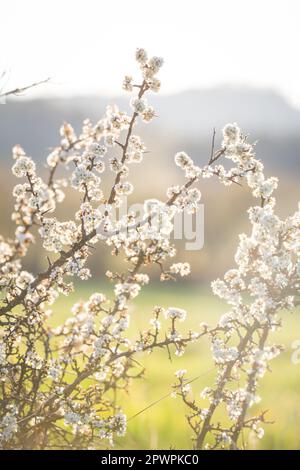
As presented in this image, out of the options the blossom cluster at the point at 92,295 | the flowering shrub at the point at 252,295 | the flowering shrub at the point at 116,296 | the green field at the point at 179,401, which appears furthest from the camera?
the green field at the point at 179,401

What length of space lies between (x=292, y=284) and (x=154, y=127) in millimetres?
39511

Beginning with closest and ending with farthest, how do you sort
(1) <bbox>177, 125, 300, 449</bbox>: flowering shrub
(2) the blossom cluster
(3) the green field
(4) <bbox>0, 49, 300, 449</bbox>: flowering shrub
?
(2) the blossom cluster < (4) <bbox>0, 49, 300, 449</bbox>: flowering shrub < (1) <bbox>177, 125, 300, 449</bbox>: flowering shrub < (3) the green field

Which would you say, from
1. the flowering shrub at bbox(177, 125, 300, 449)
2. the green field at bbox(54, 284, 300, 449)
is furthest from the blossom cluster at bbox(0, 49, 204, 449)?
the flowering shrub at bbox(177, 125, 300, 449)

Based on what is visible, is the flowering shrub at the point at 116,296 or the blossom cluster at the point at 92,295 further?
the flowering shrub at the point at 116,296

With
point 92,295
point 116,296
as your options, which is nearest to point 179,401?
point 92,295

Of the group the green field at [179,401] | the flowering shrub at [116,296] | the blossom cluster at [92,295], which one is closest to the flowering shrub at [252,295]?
the flowering shrub at [116,296]

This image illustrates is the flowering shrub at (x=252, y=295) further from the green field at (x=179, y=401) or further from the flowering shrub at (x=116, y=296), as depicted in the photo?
the green field at (x=179, y=401)

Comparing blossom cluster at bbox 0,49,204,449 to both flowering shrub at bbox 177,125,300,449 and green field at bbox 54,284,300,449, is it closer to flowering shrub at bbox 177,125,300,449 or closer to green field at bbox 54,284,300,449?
green field at bbox 54,284,300,449

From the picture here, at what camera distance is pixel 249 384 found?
3.93 meters

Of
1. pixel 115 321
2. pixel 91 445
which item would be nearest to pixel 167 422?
pixel 91 445

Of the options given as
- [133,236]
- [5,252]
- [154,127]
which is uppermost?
[154,127]

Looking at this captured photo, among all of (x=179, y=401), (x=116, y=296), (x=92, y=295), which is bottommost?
(x=116, y=296)

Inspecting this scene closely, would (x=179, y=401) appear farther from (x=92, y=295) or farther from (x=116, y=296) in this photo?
(x=116, y=296)

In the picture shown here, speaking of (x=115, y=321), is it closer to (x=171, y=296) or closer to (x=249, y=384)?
(x=249, y=384)
